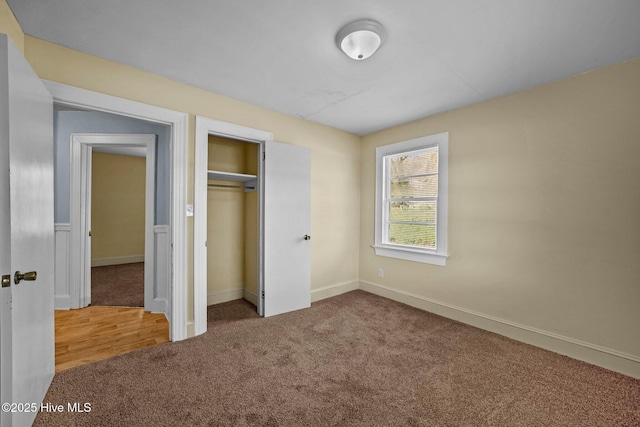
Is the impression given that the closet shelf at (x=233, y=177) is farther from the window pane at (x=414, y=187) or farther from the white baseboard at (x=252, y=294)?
the window pane at (x=414, y=187)

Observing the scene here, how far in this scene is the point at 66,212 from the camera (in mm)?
3432

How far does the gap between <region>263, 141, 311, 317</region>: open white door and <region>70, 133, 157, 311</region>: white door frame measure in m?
1.47

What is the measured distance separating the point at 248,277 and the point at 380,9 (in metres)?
3.32

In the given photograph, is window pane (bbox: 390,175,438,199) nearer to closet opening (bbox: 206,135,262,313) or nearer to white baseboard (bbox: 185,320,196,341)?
closet opening (bbox: 206,135,262,313)

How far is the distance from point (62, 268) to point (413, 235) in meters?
4.47

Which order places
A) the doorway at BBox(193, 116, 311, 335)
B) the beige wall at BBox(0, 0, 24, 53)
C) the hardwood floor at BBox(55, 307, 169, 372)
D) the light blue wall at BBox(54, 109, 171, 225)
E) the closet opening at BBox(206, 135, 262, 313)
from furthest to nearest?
the closet opening at BBox(206, 135, 262, 313), the light blue wall at BBox(54, 109, 171, 225), the doorway at BBox(193, 116, 311, 335), the hardwood floor at BBox(55, 307, 169, 372), the beige wall at BBox(0, 0, 24, 53)

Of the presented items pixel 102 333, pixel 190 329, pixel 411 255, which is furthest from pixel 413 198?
pixel 102 333

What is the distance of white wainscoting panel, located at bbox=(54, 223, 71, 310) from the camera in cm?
336

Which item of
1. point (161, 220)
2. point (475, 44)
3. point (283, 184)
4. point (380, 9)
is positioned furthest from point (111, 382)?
point (475, 44)

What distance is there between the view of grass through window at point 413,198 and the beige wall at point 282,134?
0.60m

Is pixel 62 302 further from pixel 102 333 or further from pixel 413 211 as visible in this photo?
pixel 413 211

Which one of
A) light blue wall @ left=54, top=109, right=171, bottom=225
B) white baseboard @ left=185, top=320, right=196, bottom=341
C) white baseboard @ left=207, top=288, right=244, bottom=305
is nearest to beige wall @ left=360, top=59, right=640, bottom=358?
white baseboard @ left=207, top=288, right=244, bottom=305

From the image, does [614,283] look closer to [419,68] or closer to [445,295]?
[445,295]

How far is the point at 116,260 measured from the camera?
625 centimetres
